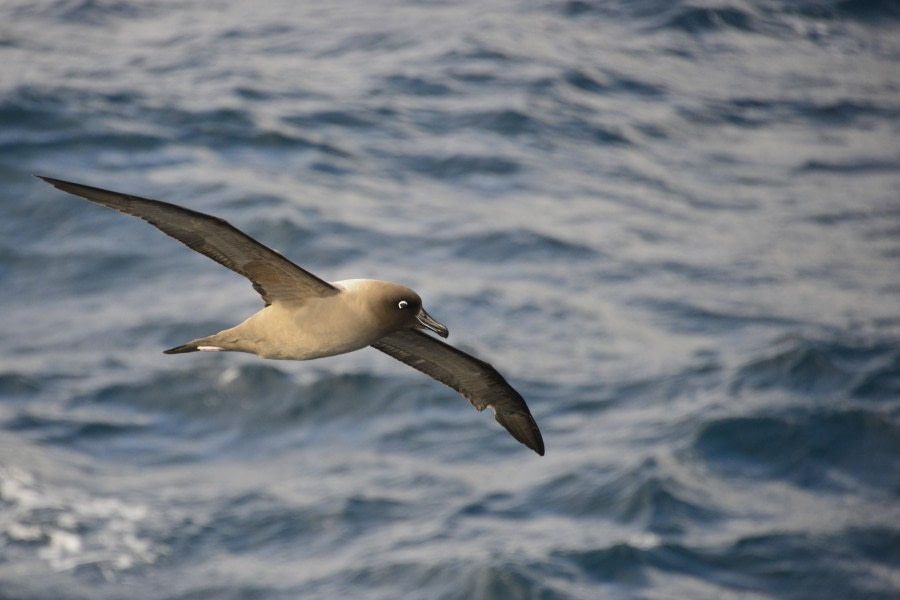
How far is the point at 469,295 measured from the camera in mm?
38094

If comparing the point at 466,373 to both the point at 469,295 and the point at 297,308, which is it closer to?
the point at 297,308

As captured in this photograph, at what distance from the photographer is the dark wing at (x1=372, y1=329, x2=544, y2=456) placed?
35.9 ft

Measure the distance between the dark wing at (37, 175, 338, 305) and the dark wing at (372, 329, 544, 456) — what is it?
118cm

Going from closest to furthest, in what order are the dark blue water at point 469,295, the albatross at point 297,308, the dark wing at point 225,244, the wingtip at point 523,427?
the dark wing at point 225,244 → the albatross at point 297,308 → the wingtip at point 523,427 → the dark blue water at point 469,295

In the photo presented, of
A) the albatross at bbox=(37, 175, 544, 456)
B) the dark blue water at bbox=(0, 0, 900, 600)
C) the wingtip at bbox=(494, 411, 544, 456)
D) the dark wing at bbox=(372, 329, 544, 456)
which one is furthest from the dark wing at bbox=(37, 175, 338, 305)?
the dark blue water at bbox=(0, 0, 900, 600)

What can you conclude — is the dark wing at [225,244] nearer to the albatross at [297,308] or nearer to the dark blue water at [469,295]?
the albatross at [297,308]

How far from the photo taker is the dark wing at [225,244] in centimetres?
887

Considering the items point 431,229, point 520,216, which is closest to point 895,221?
point 520,216

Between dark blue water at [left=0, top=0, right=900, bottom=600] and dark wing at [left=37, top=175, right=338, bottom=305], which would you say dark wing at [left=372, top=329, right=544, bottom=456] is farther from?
dark blue water at [left=0, top=0, right=900, bottom=600]

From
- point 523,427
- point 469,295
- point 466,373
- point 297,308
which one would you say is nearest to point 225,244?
point 297,308

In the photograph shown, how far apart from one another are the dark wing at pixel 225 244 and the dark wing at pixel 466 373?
1179 mm

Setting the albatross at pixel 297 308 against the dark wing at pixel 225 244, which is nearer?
the dark wing at pixel 225 244

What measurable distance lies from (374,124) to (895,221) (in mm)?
18214

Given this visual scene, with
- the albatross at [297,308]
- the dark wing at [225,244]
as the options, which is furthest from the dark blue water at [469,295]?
the dark wing at [225,244]
